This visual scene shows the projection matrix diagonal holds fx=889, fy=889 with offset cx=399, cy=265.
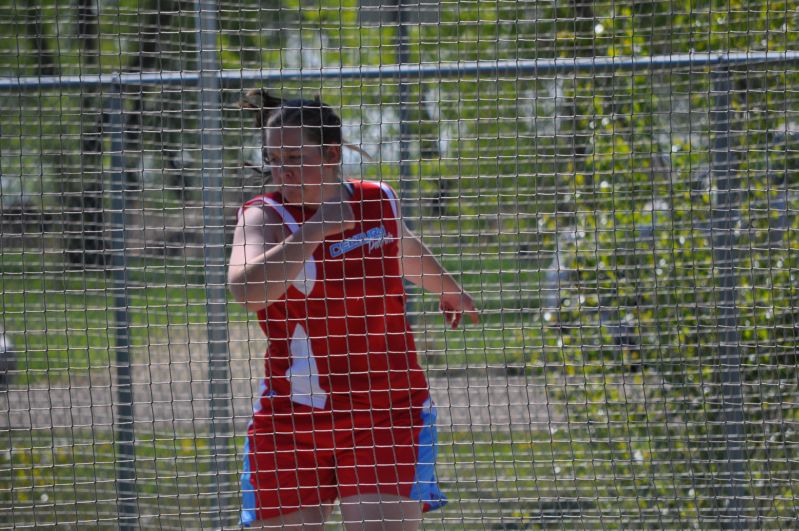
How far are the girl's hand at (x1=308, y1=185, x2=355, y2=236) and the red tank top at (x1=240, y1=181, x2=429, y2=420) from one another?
0.08 meters

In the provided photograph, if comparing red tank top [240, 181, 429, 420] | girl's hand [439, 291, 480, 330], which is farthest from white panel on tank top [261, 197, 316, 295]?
girl's hand [439, 291, 480, 330]

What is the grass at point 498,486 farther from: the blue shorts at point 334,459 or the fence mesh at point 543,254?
the blue shorts at point 334,459

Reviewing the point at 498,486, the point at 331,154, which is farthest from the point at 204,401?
the point at 331,154

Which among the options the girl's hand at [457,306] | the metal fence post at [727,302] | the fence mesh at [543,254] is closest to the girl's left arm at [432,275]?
the girl's hand at [457,306]

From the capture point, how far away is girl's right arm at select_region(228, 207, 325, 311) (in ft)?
6.84

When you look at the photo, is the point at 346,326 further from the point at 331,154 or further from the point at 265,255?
the point at 331,154

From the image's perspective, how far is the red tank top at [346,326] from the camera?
2232mm

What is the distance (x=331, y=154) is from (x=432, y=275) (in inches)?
16.5

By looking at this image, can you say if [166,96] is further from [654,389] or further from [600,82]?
[654,389]

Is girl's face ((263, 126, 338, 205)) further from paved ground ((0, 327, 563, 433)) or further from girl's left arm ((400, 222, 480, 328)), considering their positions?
paved ground ((0, 327, 563, 433))

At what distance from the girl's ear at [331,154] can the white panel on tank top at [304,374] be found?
43cm

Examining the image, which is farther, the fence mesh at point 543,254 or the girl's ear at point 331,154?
the fence mesh at point 543,254

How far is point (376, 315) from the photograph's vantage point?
7.39 feet

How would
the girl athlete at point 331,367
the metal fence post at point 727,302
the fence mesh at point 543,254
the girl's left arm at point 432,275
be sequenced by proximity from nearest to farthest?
the girl athlete at point 331,367
the girl's left arm at point 432,275
the fence mesh at point 543,254
the metal fence post at point 727,302
